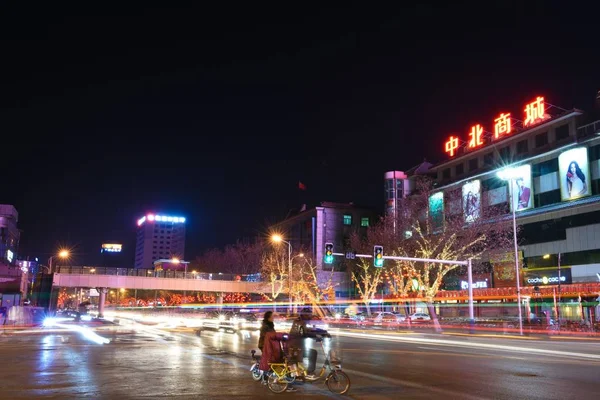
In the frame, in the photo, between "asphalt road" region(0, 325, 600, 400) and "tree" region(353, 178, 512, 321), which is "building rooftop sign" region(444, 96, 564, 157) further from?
"asphalt road" region(0, 325, 600, 400)

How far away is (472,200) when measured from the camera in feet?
210

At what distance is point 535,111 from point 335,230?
1860 inches

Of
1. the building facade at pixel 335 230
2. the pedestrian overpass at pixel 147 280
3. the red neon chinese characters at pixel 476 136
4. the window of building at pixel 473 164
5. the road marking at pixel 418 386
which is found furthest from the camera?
the building facade at pixel 335 230

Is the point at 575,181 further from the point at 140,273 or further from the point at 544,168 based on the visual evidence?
the point at 140,273

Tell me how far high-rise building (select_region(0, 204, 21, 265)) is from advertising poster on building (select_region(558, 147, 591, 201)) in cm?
6998

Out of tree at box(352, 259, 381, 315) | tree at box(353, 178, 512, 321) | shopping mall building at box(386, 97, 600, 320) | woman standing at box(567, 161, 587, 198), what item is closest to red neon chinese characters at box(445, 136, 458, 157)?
shopping mall building at box(386, 97, 600, 320)

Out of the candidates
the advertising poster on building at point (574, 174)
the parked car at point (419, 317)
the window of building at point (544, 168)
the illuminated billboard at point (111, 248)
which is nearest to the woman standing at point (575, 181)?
the advertising poster on building at point (574, 174)

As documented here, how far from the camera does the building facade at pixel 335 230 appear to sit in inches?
3812

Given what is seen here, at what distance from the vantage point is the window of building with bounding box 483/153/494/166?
67.6 meters

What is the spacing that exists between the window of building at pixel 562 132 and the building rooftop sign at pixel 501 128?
6.51ft

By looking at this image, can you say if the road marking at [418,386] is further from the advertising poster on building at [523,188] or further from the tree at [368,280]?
the advertising poster on building at [523,188]

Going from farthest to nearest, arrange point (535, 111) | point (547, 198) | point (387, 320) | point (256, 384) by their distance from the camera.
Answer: point (535, 111), point (387, 320), point (547, 198), point (256, 384)

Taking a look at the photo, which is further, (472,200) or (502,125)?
(502,125)

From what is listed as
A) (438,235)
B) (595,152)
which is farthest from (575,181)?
(438,235)
